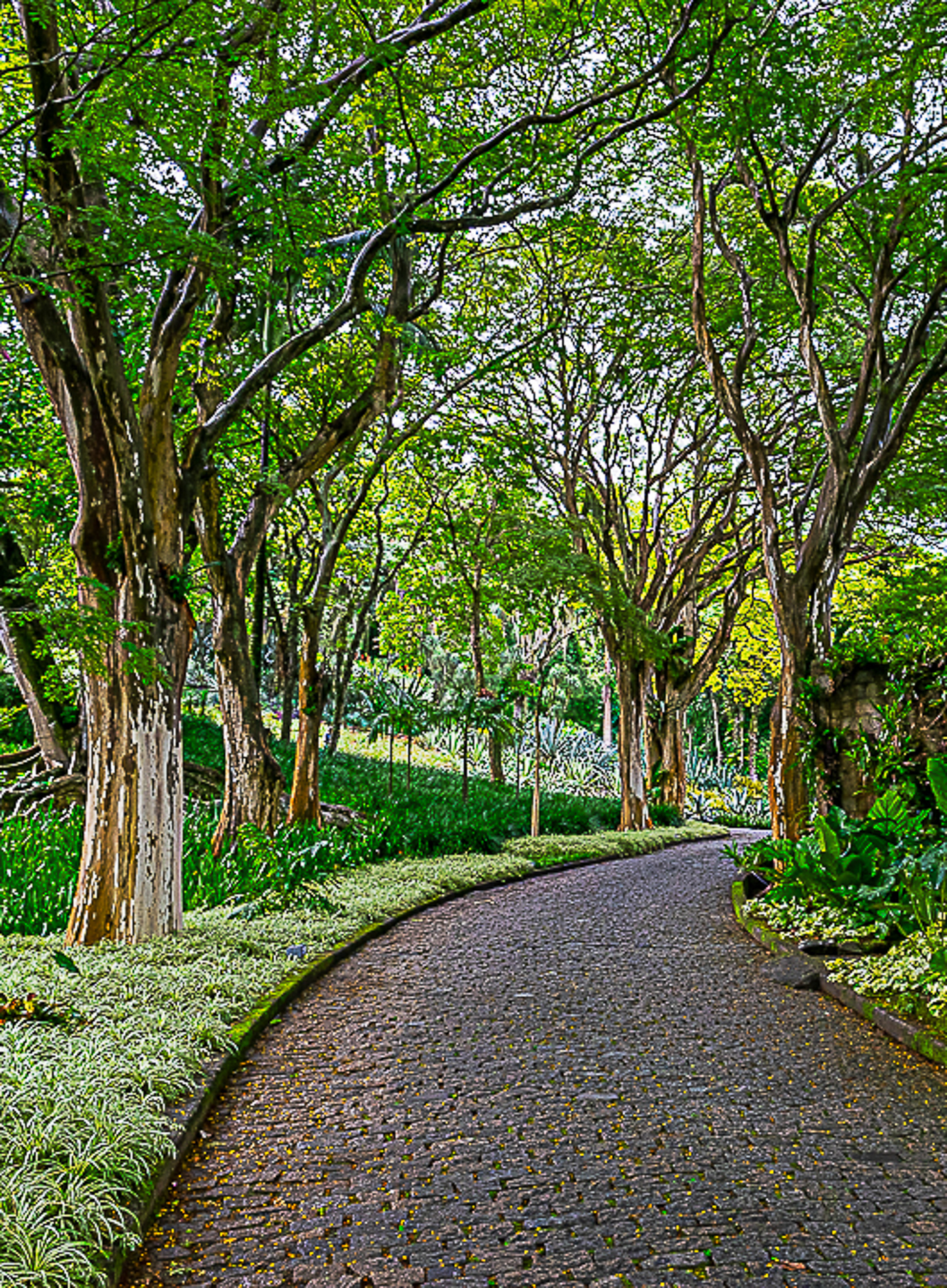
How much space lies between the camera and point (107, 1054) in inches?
126

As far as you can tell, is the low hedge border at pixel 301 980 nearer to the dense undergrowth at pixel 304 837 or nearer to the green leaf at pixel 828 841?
the dense undergrowth at pixel 304 837

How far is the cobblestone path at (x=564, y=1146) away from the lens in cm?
234

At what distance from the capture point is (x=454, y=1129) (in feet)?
10.3

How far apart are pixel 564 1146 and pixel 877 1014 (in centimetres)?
222

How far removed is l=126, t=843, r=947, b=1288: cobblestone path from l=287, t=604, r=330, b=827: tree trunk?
16.7 feet

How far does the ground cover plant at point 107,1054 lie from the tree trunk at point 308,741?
343 centimetres

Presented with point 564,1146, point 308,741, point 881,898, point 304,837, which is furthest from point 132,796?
point 308,741

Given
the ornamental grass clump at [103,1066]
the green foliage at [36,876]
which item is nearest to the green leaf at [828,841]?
the ornamental grass clump at [103,1066]

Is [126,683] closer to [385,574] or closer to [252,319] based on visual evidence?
[252,319]

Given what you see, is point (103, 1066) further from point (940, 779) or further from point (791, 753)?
point (791, 753)

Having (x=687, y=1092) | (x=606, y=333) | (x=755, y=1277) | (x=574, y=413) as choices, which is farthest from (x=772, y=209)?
(x=755, y=1277)

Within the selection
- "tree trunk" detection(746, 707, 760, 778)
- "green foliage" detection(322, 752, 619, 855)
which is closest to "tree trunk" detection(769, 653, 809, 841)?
"green foliage" detection(322, 752, 619, 855)

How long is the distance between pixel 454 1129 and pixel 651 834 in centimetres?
1239

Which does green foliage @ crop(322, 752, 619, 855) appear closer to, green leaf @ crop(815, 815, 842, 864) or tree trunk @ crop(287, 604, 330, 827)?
tree trunk @ crop(287, 604, 330, 827)
